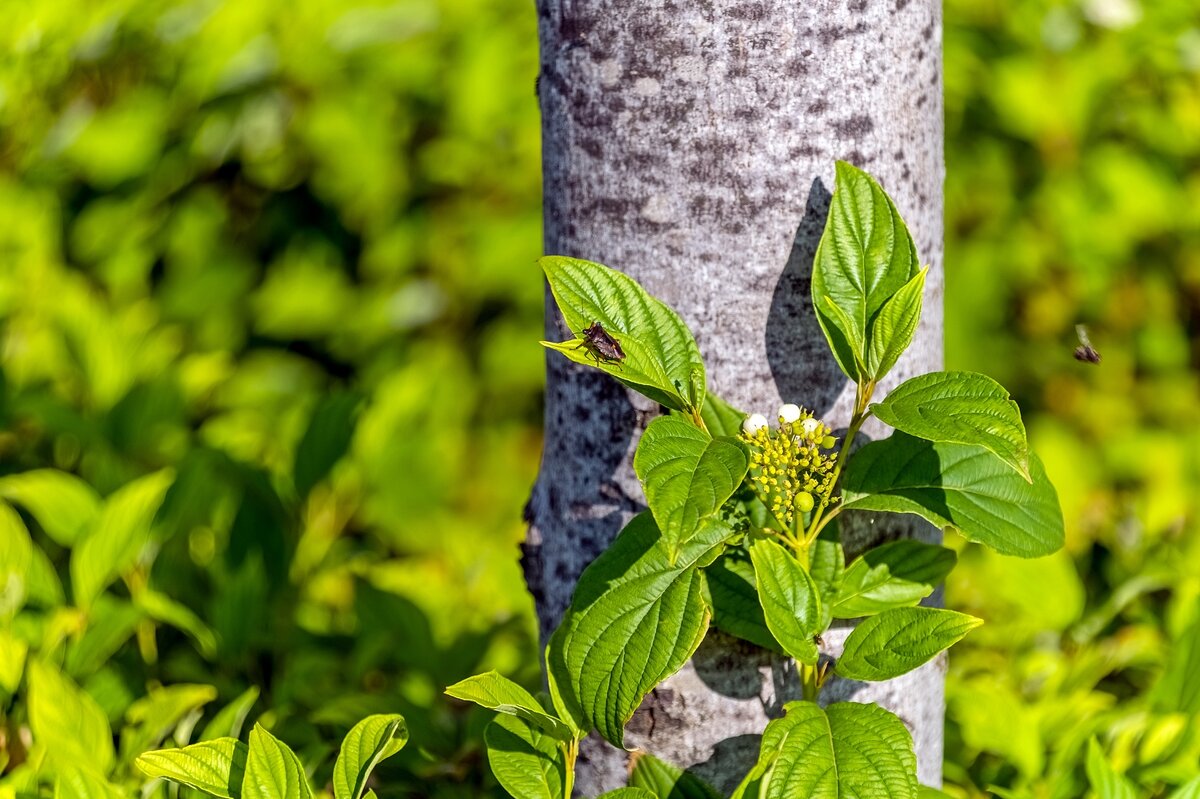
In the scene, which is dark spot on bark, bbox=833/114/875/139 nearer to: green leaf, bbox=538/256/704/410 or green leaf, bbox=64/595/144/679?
green leaf, bbox=538/256/704/410

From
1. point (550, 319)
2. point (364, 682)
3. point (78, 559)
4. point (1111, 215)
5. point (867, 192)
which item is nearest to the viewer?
point (867, 192)

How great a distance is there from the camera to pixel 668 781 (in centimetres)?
108

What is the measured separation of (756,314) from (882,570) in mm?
267

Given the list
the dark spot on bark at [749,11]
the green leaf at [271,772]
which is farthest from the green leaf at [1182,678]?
the green leaf at [271,772]

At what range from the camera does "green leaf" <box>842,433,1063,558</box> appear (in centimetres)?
97

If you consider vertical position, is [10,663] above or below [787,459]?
below

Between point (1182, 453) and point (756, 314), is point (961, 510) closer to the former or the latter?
point (756, 314)

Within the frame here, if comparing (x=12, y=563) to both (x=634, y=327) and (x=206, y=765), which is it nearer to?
(x=206, y=765)

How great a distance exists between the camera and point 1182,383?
9.57ft

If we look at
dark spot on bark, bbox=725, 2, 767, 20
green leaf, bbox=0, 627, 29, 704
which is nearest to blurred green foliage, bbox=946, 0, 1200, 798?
dark spot on bark, bbox=725, 2, 767, 20

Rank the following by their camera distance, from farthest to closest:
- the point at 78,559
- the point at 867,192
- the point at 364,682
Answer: the point at 364,682 < the point at 78,559 < the point at 867,192

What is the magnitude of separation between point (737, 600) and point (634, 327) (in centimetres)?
27

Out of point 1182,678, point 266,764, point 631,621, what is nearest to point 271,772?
point 266,764

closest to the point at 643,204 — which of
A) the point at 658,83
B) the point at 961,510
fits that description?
the point at 658,83
